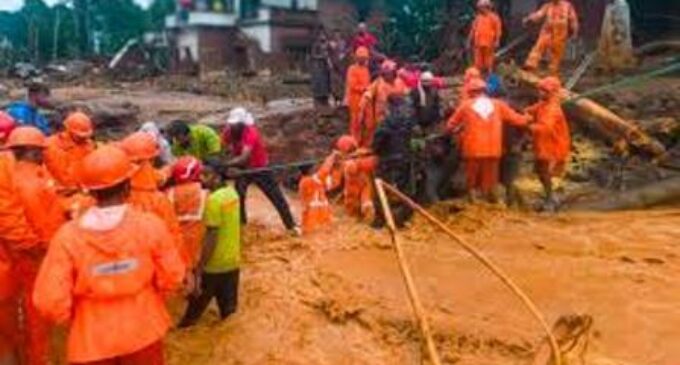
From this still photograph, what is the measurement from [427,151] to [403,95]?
26.9 inches

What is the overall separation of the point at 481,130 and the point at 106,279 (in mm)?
6270

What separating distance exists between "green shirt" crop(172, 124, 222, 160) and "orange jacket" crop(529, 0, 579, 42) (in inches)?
267

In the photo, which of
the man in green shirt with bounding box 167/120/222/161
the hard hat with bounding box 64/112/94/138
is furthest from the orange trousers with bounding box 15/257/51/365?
the man in green shirt with bounding box 167/120/222/161

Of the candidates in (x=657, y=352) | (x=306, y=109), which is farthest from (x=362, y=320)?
(x=306, y=109)

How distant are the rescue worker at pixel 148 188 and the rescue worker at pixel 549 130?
185 inches

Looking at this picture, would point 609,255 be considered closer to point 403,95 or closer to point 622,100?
point 403,95

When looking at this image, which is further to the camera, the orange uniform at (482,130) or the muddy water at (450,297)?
the orange uniform at (482,130)

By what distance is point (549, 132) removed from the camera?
1067 centimetres

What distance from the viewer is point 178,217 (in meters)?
7.30

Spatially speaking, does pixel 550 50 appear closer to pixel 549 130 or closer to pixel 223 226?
pixel 549 130

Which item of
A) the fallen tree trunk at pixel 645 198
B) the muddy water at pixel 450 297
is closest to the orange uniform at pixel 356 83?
the fallen tree trunk at pixel 645 198

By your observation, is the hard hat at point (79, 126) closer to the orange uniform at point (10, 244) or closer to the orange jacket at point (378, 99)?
the orange uniform at point (10, 244)

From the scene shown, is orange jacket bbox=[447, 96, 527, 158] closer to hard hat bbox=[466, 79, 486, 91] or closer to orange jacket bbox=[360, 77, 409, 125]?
hard hat bbox=[466, 79, 486, 91]

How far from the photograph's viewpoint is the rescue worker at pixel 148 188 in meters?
6.75
